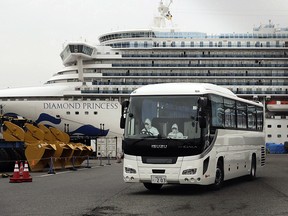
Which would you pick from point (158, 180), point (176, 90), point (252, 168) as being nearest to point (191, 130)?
point (176, 90)

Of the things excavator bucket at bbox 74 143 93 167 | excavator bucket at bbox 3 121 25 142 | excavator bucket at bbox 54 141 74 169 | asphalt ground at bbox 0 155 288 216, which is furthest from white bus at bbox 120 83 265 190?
excavator bucket at bbox 74 143 93 167

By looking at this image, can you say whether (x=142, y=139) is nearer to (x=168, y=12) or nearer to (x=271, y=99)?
(x=271, y=99)

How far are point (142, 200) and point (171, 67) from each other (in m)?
54.6

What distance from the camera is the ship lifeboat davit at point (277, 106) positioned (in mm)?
64875

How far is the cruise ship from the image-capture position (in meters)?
64.0

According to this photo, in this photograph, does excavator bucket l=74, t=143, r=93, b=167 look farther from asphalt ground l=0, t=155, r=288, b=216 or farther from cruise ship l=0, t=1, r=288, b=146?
cruise ship l=0, t=1, r=288, b=146

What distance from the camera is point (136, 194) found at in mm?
14602

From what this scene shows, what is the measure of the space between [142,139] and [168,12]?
6852 centimetres

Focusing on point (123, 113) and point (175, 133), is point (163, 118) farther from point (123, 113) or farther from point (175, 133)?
point (123, 113)

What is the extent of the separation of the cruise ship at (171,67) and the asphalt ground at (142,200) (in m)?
43.7

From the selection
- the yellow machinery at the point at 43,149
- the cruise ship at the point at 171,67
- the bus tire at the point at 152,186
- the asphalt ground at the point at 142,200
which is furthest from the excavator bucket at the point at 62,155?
the cruise ship at the point at 171,67

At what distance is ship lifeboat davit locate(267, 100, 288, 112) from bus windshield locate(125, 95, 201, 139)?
51831 mm

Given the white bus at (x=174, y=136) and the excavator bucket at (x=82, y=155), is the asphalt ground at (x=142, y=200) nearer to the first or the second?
the white bus at (x=174, y=136)

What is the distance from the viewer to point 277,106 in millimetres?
65000
